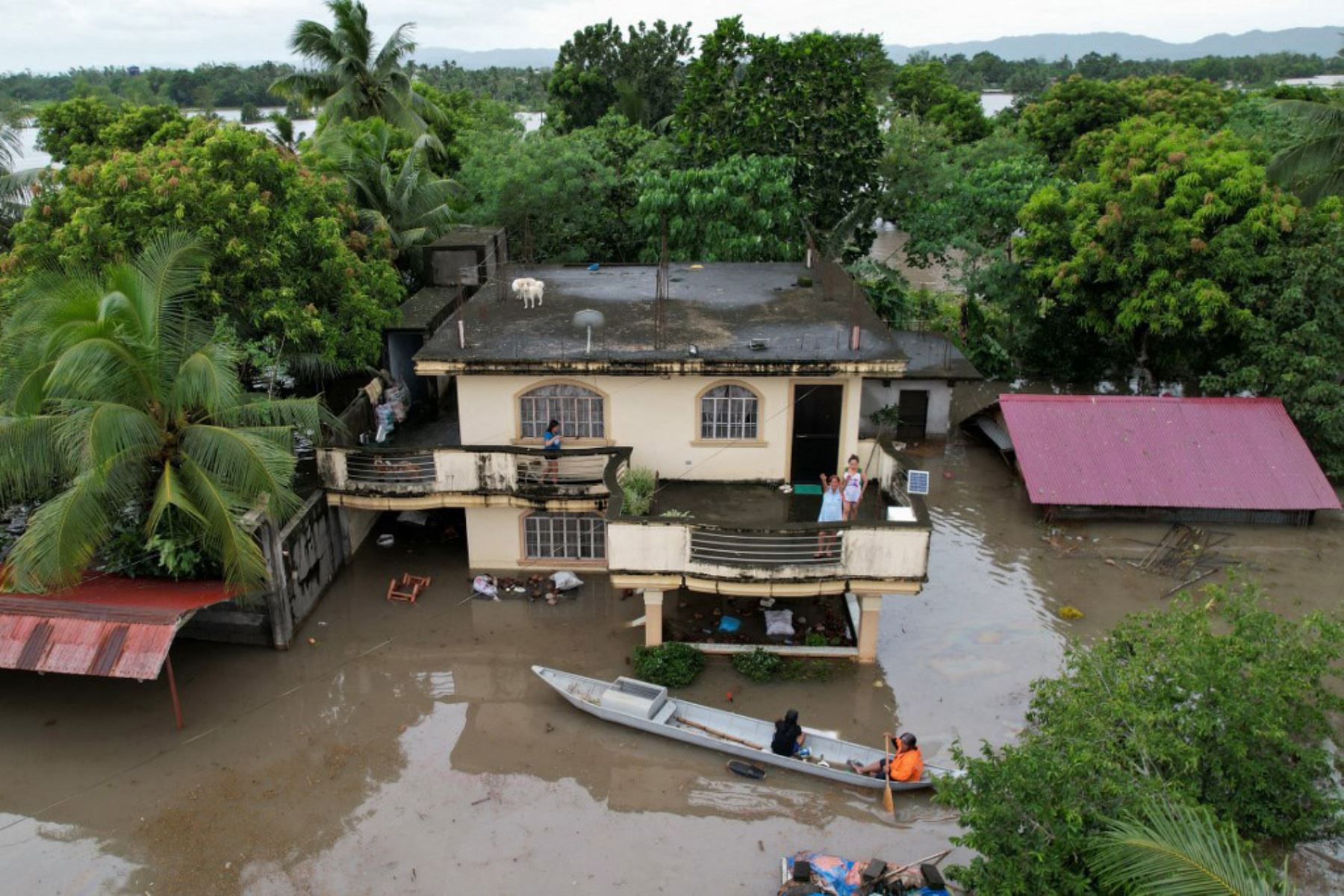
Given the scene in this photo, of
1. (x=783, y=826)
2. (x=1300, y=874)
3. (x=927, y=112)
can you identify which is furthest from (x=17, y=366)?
(x=927, y=112)

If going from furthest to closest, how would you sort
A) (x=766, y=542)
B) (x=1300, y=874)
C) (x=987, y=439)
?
(x=987, y=439), (x=766, y=542), (x=1300, y=874)

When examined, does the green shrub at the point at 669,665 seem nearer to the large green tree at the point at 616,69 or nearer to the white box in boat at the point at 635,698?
the white box in boat at the point at 635,698

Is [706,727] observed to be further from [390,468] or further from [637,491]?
[390,468]

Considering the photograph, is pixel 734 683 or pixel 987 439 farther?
pixel 987 439

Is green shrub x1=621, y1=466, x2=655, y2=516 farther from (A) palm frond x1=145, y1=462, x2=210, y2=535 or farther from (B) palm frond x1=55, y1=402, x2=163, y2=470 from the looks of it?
(B) palm frond x1=55, y1=402, x2=163, y2=470

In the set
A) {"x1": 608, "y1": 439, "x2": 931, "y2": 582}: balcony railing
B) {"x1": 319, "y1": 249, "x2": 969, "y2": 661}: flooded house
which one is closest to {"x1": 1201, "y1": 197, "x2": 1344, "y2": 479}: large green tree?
{"x1": 319, "y1": 249, "x2": 969, "y2": 661}: flooded house

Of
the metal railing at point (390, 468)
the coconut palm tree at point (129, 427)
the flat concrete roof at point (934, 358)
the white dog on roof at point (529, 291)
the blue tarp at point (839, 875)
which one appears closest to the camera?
the blue tarp at point (839, 875)

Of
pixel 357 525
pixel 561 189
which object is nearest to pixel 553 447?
pixel 357 525

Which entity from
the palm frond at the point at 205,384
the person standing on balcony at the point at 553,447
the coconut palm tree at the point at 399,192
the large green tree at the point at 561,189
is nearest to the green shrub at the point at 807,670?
the person standing on balcony at the point at 553,447

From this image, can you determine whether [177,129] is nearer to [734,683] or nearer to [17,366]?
[17,366]
